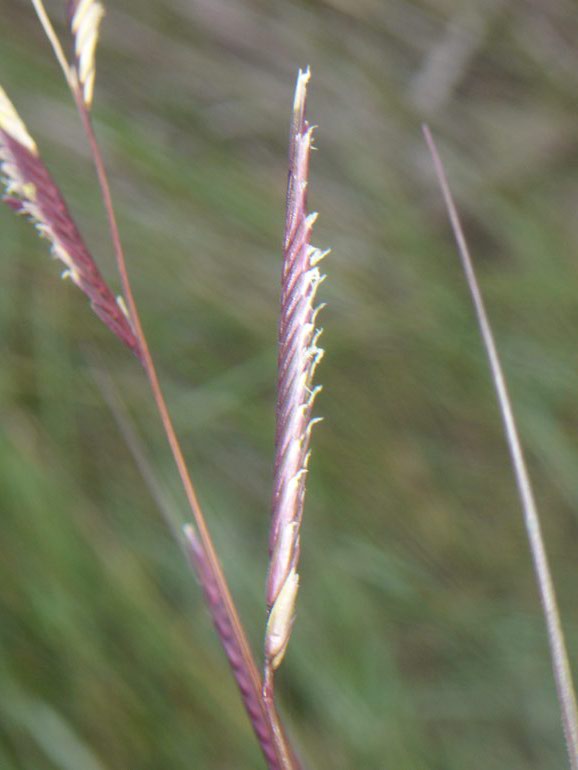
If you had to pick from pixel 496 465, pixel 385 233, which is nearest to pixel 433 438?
pixel 496 465

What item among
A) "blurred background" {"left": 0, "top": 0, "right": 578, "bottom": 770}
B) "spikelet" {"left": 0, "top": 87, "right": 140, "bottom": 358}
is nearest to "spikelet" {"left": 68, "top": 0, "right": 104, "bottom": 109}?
"spikelet" {"left": 0, "top": 87, "right": 140, "bottom": 358}

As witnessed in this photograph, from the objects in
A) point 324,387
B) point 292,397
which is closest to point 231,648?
point 292,397

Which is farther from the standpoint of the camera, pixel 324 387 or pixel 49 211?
pixel 324 387

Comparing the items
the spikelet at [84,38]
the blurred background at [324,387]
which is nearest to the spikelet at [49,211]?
the spikelet at [84,38]

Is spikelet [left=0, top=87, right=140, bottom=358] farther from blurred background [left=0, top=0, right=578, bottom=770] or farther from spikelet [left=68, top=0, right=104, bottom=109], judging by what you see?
blurred background [left=0, top=0, right=578, bottom=770]

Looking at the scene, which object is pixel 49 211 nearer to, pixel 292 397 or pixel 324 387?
pixel 292 397

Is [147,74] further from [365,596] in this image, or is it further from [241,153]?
[365,596]

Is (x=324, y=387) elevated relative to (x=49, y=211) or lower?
lower
